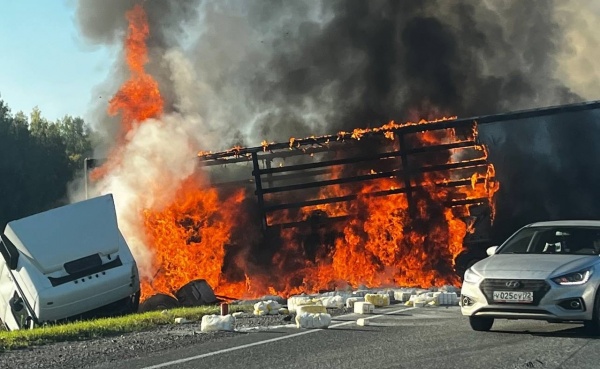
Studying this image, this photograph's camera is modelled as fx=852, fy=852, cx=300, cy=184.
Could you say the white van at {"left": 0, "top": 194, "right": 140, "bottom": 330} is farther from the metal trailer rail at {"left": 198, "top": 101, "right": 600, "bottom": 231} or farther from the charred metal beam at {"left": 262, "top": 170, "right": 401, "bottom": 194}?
the charred metal beam at {"left": 262, "top": 170, "right": 401, "bottom": 194}

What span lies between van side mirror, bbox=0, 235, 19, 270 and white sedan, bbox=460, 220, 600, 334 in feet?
29.8

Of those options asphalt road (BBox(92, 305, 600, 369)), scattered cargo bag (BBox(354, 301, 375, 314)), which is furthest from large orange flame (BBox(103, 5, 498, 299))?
asphalt road (BBox(92, 305, 600, 369))

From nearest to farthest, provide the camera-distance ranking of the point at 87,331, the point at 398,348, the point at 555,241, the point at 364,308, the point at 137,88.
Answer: the point at 398,348 < the point at 555,241 < the point at 87,331 < the point at 364,308 < the point at 137,88

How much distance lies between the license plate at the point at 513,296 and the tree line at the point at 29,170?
38.8 m

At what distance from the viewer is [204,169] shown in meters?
23.0

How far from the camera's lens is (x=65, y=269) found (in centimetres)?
1625

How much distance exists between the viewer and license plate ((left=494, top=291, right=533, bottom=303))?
1053 centimetres

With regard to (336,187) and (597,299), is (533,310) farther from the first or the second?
(336,187)

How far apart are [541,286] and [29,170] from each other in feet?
154

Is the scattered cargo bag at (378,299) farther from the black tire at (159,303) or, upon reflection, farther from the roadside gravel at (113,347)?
the black tire at (159,303)

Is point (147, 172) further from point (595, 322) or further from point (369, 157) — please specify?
point (595, 322)

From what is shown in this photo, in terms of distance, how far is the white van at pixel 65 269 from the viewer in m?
15.9

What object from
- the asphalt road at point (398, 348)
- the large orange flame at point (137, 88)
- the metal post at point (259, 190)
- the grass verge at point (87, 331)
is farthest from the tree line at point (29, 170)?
the asphalt road at point (398, 348)

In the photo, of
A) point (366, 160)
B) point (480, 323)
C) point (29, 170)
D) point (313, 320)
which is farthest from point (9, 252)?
point (29, 170)
